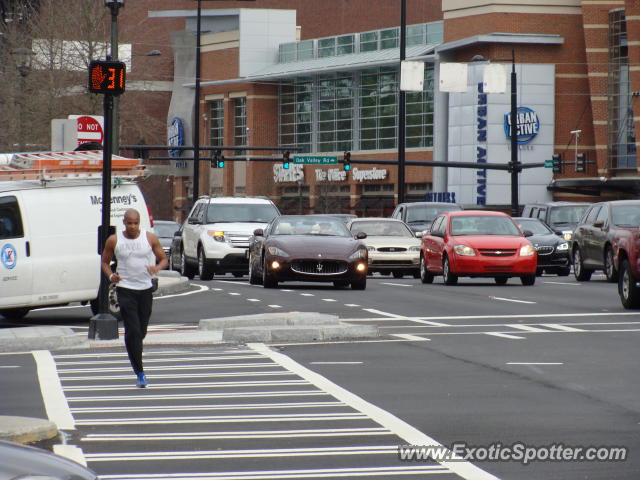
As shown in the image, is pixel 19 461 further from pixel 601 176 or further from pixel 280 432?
pixel 601 176

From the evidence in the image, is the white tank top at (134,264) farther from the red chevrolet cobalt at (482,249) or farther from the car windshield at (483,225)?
the car windshield at (483,225)

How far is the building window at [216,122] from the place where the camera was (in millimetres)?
108562

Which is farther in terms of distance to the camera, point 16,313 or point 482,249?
point 482,249

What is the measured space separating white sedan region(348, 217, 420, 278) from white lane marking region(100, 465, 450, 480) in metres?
28.1

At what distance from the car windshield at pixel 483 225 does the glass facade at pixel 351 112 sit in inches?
2249

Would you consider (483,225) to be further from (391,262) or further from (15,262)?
(15,262)

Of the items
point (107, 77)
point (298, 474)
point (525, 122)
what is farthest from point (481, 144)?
point (298, 474)

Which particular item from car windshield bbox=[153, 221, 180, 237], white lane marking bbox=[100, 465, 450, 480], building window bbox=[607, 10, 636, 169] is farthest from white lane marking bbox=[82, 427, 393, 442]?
building window bbox=[607, 10, 636, 169]

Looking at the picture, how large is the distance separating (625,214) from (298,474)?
22.8 meters

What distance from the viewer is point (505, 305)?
926 inches

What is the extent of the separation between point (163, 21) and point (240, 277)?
281ft

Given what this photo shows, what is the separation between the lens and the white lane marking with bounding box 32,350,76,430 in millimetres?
10375

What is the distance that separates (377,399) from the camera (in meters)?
11.4

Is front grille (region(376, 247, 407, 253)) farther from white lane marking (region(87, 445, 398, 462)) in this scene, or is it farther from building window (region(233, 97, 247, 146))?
building window (region(233, 97, 247, 146))
